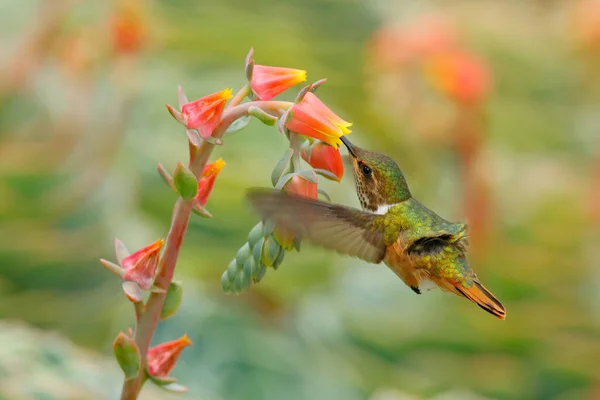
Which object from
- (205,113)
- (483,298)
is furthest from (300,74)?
(483,298)

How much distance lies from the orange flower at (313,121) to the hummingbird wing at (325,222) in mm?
101

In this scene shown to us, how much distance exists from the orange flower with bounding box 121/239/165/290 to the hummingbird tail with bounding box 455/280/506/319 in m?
0.60

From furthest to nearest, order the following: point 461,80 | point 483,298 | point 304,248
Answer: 1. point 461,80
2. point 304,248
3. point 483,298

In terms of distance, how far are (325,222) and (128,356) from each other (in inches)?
13.4

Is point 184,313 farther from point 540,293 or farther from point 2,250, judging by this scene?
point 540,293

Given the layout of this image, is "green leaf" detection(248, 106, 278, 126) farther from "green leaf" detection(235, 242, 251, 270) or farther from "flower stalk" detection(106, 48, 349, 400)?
"green leaf" detection(235, 242, 251, 270)

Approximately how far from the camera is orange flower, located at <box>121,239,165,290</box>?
1.36 metres

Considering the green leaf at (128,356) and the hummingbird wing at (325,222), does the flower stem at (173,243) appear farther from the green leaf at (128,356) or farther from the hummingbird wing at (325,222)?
the hummingbird wing at (325,222)

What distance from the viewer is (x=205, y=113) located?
1345 millimetres

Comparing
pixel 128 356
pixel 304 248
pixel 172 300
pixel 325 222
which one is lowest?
pixel 128 356

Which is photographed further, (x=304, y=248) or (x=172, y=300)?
(x=304, y=248)

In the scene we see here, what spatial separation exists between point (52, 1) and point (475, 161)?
5.66 feet

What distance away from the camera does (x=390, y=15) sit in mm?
7250

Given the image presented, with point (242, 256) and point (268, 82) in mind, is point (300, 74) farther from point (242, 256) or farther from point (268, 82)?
point (242, 256)
